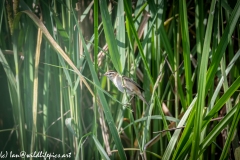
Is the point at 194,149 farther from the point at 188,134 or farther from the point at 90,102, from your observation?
the point at 90,102

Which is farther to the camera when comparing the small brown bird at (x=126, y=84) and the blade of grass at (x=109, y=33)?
the small brown bird at (x=126, y=84)

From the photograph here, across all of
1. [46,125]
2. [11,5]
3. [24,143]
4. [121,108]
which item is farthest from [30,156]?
[11,5]

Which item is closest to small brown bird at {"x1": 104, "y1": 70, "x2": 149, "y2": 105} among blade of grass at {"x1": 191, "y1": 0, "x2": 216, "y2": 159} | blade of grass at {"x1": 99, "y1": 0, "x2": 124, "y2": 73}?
blade of grass at {"x1": 99, "y1": 0, "x2": 124, "y2": 73}

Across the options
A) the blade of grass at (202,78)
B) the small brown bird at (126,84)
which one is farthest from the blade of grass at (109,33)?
the blade of grass at (202,78)

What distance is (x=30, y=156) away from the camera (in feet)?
5.93

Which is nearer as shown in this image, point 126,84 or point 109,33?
point 109,33

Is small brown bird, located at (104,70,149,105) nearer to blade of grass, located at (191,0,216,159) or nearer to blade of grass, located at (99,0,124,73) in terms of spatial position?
blade of grass, located at (99,0,124,73)

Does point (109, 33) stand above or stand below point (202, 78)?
above

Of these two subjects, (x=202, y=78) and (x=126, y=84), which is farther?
(x=126, y=84)

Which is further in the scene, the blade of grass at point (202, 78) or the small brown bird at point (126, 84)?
the small brown bird at point (126, 84)

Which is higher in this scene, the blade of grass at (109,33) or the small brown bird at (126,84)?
the blade of grass at (109,33)

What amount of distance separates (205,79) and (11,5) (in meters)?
1.19

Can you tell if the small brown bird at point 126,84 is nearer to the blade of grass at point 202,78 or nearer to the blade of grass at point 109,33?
the blade of grass at point 109,33

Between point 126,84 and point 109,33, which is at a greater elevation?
point 109,33
